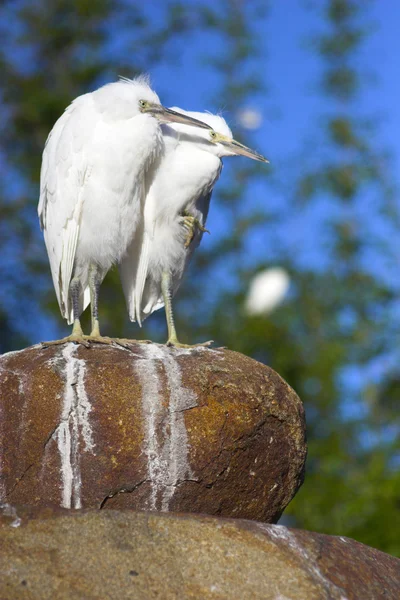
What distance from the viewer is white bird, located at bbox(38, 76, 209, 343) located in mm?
6775

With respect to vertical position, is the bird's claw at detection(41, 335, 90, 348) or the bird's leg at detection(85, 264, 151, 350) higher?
the bird's leg at detection(85, 264, 151, 350)

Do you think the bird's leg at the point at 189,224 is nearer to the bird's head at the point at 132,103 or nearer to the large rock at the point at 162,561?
the bird's head at the point at 132,103

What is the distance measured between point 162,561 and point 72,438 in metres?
1.11

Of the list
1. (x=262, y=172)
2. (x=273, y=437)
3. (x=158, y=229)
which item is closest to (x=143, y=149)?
(x=158, y=229)

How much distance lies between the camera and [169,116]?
7.06 m

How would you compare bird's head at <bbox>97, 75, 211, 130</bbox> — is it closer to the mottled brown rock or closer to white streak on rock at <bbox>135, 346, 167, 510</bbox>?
the mottled brown rock

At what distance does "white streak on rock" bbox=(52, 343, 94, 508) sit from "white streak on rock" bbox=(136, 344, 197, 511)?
35 cm

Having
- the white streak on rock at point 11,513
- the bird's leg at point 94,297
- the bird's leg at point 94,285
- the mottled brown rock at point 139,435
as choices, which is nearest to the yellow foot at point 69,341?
the bird's leg at point 94,297

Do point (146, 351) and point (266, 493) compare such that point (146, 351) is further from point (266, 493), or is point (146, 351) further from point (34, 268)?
point (34, 268)

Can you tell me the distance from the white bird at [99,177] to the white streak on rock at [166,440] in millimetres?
1372

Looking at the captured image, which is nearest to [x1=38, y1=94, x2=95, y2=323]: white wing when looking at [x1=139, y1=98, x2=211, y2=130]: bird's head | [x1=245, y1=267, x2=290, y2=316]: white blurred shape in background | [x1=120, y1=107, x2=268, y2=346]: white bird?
[x1=139, y1=98, x2=211, y2=130]: bird's head

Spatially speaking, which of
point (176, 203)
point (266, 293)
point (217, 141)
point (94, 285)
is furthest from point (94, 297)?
point (266, 293)

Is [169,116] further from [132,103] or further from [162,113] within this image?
[132,103]

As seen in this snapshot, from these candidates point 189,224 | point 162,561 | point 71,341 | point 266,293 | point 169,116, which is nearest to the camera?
point 162,561
